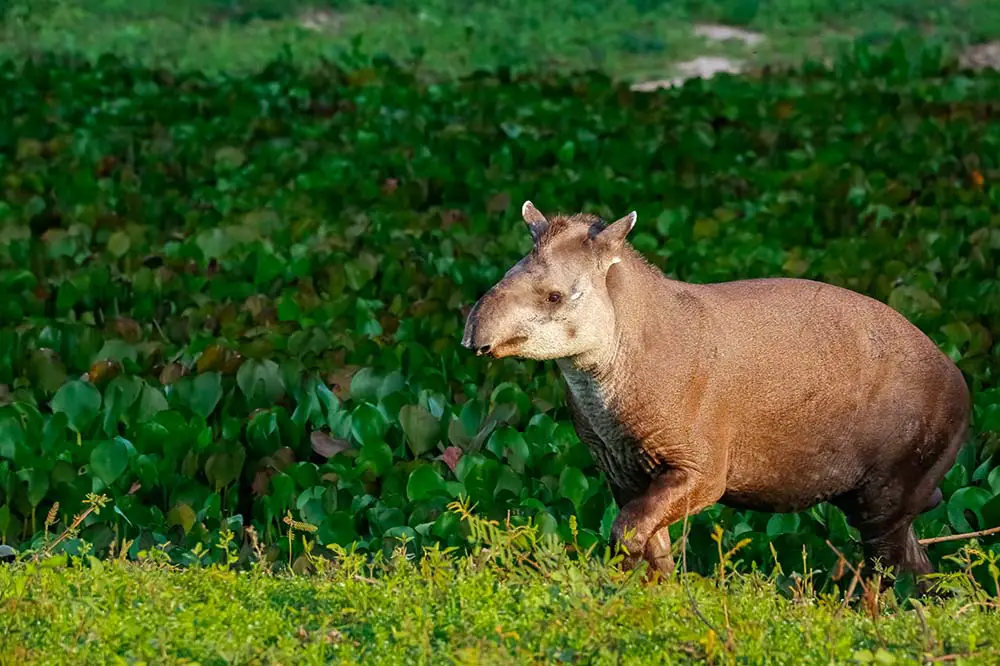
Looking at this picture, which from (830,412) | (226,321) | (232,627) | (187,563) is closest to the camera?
(232,627)

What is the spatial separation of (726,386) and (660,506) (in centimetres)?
48

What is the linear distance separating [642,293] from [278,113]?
12603 mm

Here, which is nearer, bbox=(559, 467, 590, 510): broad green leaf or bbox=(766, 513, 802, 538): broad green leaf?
bbox=(766, 513, 802, 538): broad green leaf

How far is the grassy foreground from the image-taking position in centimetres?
505

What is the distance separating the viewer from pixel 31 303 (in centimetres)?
1116

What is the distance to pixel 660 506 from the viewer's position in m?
6.11

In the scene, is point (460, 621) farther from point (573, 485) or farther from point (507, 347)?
point (573, 485)

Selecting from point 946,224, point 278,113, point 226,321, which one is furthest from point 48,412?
point 278,113

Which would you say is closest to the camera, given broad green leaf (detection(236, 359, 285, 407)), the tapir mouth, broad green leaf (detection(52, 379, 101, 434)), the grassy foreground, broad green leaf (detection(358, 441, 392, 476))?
the grassy foreground

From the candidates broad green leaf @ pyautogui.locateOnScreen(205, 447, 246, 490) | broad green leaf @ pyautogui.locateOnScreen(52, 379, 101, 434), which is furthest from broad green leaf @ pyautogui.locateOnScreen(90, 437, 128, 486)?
broad green leaf @ pyautogui.locateOnScreen(52, 379, 101, 434)

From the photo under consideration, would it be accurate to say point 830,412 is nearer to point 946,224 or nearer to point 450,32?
point 946,224

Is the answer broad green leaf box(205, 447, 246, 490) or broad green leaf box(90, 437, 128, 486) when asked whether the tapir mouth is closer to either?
broad green leaf box(205, 447, 246, 490)

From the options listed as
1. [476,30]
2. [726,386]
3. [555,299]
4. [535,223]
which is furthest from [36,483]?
[476,30]

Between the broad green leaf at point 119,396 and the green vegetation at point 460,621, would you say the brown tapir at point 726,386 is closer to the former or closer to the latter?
the green vegetation at point 460,621
